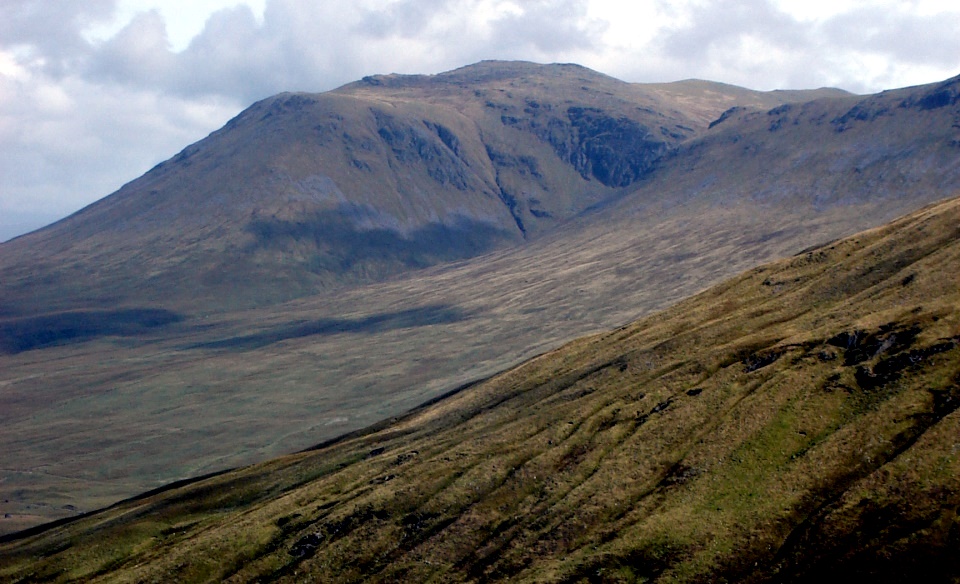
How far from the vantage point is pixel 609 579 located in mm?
64062

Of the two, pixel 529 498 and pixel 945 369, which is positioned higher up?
pixel 945 369

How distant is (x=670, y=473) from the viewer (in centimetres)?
7794

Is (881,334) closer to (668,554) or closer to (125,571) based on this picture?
(668,554)

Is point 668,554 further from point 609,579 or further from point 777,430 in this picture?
point 777,430

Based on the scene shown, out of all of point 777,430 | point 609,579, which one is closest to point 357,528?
point 609,579

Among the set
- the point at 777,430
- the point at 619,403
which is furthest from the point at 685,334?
the point at 777,430

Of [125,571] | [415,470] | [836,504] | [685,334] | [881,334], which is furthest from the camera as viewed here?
[685,334]

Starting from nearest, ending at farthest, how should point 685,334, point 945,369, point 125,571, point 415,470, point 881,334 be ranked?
1. point 945,369
2. point 881,334
3. point 125,571
4. point 415,470
5. point 685,334

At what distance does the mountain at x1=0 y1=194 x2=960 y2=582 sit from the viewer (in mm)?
60531

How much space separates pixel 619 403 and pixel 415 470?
2737cm

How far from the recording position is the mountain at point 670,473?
60.5m

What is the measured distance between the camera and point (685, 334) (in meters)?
117

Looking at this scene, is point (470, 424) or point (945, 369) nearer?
point (945, 369)

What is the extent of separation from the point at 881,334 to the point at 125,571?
90.9m
